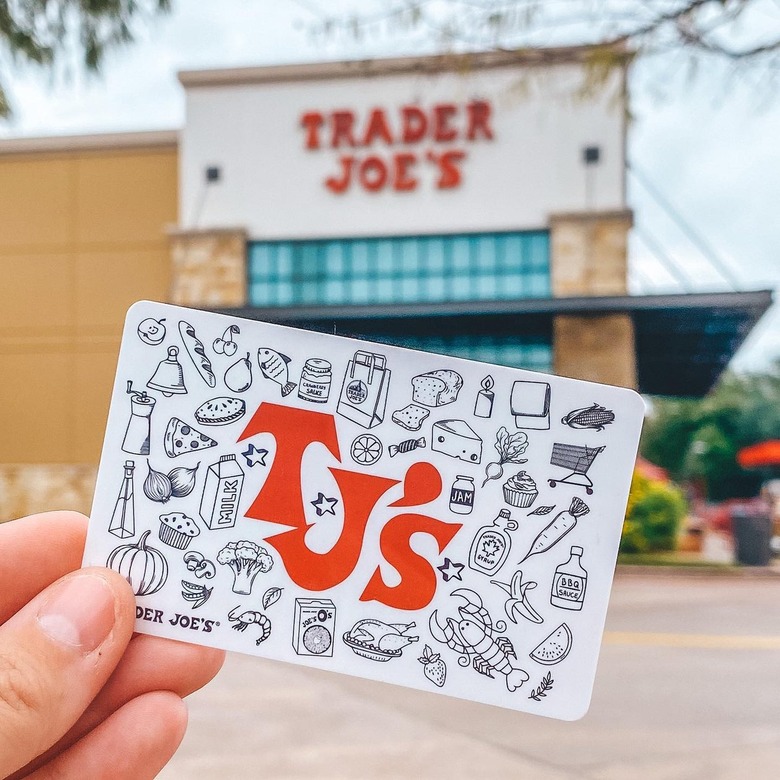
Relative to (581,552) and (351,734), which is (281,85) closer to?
(351,734)

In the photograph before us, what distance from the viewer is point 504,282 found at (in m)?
12.7

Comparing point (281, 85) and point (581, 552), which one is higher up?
point (281, 85)

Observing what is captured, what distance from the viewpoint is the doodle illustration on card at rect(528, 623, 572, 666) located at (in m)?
1.18

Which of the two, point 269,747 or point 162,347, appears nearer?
point 162,347

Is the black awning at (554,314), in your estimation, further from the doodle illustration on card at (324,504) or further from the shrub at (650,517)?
the doodle illustration on card at (324,504)

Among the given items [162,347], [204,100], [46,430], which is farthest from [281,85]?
[162,347]

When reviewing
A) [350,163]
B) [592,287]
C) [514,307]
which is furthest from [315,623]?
[350,163]

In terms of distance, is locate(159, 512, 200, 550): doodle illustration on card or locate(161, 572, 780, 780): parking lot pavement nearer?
locate(159, 512, 200, 550): doodle illustration on card

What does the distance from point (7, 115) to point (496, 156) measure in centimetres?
968

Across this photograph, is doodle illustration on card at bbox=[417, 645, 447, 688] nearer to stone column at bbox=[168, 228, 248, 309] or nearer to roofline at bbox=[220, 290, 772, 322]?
roofline at bbox=[220, 290, 772, 322]

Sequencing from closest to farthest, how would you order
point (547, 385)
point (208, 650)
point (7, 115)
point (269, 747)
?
1. point (547, 385)
2. point (208, 650)
3. point (7, 115)
4. point (269, 747)

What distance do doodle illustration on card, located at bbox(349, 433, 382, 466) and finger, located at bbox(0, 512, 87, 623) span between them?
53 cm

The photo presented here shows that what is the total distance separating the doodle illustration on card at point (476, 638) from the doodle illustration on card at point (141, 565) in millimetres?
402

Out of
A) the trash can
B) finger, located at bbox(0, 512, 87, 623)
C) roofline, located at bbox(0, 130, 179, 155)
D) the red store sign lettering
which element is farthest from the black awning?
finger, located at bbox(0, 512, 87, 623)
